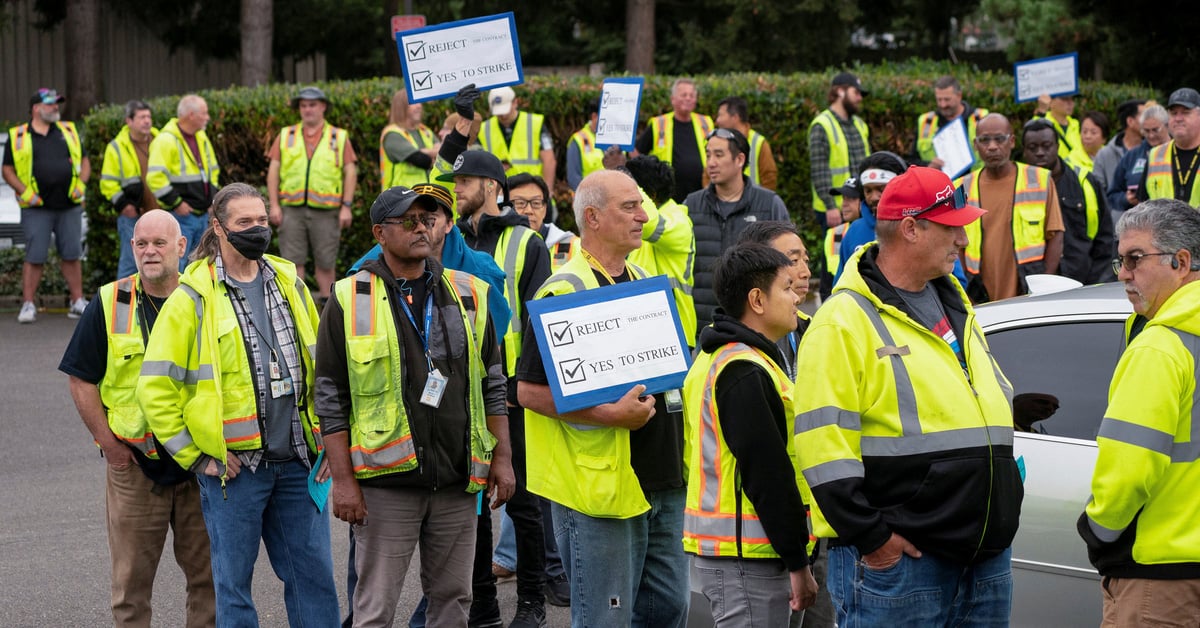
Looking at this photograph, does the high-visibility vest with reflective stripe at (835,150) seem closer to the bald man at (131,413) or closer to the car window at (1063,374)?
the car window at (1063,374)

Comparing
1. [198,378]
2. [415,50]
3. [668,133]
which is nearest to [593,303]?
[198,378]

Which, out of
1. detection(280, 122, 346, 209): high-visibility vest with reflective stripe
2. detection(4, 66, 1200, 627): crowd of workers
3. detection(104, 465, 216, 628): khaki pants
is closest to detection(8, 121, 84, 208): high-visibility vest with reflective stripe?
detection(280, 122, 346, 209): high-visibility vest with reflective stripe

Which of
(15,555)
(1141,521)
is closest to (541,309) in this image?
(1141,521)

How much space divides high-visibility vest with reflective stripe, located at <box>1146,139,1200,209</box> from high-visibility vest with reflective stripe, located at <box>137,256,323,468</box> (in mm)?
7779

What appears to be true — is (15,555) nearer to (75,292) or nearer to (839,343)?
(839,343)

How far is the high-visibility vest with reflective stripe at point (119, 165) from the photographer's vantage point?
1397 cm

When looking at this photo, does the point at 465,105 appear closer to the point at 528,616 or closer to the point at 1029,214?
the point at 528,616

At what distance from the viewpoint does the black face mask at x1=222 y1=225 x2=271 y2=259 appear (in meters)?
5.43

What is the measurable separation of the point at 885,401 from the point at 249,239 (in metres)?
2.64

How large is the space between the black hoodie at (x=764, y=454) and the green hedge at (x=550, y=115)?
11.4m

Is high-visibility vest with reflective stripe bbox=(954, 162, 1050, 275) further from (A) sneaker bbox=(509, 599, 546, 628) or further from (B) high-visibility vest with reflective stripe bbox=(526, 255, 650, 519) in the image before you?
(B) high-visibility vest with reflective stripe bbox=(526, 255, 650, 519)

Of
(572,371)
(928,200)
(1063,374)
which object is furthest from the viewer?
(1063,374)

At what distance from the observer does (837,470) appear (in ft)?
12.9

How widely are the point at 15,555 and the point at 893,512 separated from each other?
5.36m
